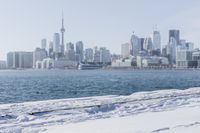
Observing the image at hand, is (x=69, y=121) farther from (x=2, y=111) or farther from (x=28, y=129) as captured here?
(x=2, y=111)

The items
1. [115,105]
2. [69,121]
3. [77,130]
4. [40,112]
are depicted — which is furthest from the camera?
[115,105]

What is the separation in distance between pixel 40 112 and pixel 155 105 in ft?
16.1

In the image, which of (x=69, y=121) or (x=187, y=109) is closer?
(x=69, y=121)

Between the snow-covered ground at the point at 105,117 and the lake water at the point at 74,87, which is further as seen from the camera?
the lake water at the point at 74,87

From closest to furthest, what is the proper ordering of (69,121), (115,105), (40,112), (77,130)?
(77,130), (69,121), (40,112), (115,105)

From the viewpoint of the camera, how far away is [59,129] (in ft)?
33.3

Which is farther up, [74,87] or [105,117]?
[105,117]

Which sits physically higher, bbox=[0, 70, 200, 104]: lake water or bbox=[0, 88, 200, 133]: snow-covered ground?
bbox=[0, 88, 200, 133]: snow-covered ground

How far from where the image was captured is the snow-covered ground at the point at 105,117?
1020 centimetres

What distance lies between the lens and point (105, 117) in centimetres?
1238

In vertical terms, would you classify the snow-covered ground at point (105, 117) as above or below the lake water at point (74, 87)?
above

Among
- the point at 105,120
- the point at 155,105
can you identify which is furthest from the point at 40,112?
the point at 155,105

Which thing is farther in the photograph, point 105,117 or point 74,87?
point 74,87

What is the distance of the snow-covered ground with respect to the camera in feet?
33.5
